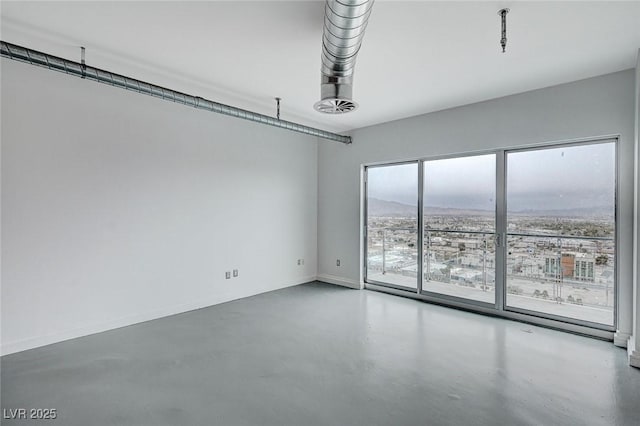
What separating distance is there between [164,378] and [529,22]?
403 cm

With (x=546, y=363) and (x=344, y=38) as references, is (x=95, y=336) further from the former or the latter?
(x=546, y=363)

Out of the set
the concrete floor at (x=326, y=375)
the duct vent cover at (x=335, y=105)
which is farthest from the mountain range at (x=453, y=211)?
the duct vent cover at (x=335, y=105)

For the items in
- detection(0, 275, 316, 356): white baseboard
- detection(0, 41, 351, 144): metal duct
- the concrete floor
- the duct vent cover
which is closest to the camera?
the concrete floor

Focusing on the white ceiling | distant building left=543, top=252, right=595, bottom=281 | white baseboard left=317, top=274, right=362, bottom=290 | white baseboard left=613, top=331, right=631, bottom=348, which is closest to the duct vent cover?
the white ceiling

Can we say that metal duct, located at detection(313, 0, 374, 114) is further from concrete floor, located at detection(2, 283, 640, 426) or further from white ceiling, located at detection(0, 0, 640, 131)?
concrete floor, located at detection(2, 283, 640, 426)

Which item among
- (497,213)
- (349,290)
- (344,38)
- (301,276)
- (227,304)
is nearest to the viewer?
(344,38)

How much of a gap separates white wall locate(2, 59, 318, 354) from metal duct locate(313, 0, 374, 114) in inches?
89.0

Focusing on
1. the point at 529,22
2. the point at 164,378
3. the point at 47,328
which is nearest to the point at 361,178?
the point at 529,22

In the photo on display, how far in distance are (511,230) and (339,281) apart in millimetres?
2961

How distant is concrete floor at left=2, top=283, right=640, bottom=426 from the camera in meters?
2.20

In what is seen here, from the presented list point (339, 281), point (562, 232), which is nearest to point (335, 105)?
point (562, 232)

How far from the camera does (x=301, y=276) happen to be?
5.96 metres

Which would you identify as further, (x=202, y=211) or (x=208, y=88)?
(x=202, y=211)

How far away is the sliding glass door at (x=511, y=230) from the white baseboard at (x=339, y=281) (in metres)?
0.48
